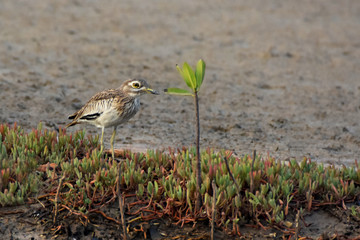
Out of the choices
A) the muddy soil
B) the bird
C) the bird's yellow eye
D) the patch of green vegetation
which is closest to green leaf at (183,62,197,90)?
the patch of green vegetation

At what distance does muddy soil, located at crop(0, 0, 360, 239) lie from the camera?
34.7 feet

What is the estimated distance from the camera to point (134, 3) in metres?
18.1

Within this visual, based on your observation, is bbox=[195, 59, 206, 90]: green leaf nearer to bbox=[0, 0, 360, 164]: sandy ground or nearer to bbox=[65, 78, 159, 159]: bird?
bbox=[65, 78, 159, 159]: bird

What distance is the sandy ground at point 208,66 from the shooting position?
416 inches

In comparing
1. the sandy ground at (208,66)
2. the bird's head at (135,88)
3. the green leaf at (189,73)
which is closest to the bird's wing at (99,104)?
the bird's head at (135,88)

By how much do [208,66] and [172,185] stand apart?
23.2 ft

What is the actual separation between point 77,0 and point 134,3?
5.68ft

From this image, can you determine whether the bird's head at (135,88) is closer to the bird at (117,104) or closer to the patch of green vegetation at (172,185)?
the bird at (117,104)

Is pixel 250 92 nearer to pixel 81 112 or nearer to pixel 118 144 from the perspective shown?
pixel 118 144

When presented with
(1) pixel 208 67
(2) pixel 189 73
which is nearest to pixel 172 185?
(2) pixel 189 73

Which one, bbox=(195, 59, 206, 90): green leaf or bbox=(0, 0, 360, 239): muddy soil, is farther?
bbox=(0, 0, 360, 239): muddy soil

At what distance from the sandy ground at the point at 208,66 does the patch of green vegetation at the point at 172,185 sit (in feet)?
5.86

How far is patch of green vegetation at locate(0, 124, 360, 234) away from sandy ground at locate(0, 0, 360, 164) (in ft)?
5.86

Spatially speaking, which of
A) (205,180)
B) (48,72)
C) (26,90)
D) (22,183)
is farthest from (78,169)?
(48,72)
